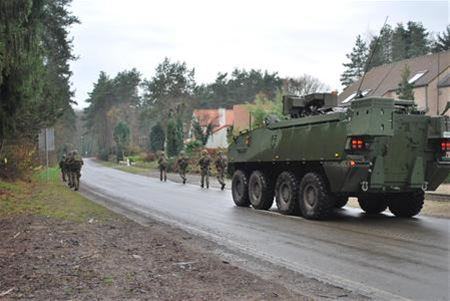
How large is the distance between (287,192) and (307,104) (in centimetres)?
242

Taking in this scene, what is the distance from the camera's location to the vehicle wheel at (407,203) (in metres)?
14.3

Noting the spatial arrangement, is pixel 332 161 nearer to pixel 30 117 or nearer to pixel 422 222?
pixel 422 222

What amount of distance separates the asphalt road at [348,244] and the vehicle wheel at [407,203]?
23 cm

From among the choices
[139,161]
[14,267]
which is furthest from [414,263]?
[139,161]

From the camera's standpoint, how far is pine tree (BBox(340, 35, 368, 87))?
7838 cm

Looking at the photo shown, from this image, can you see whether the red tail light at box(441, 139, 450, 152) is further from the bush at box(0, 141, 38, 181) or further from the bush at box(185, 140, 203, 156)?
the bush at box(185, 140, 203, 156)

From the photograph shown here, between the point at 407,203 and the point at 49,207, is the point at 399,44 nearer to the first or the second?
the point at 407,203

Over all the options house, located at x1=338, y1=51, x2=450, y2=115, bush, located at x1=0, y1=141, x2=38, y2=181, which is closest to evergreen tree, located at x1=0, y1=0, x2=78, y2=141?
bush, located at x1=0, y1=141, x2=38, y2=181

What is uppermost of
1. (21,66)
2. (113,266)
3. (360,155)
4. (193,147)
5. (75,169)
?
(21,66)

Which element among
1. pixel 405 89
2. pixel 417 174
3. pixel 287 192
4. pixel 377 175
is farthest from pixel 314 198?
pixel 405 89

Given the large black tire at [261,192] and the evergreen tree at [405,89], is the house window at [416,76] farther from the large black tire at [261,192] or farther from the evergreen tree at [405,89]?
the large black tire at [261,192]

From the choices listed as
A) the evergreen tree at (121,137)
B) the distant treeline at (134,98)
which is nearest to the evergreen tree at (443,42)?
the distant treeline at (134,98)

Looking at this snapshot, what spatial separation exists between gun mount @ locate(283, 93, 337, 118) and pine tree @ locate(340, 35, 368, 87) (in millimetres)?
63386

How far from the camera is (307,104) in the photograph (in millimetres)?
16062
